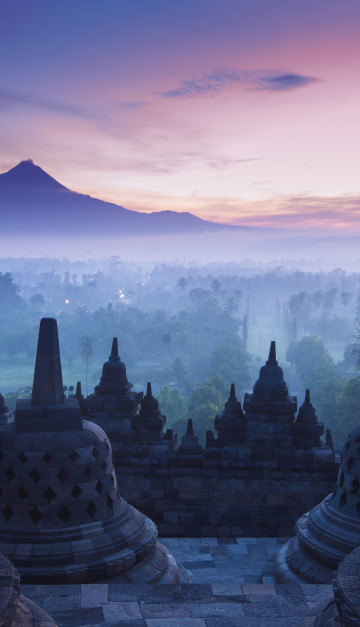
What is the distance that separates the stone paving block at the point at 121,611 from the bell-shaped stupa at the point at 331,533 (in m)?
3.07

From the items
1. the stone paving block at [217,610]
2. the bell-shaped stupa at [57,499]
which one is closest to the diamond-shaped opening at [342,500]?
the stone paving block at [217,610]

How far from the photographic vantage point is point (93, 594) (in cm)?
721

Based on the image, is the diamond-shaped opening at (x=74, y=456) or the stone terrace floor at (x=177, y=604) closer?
the stone terrace floor at (x=177, y=604)

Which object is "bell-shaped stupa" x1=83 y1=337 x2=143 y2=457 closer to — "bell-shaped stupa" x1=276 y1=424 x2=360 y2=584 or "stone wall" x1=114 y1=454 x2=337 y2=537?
"stone wall" x1=114 y1=454 x2=337 y2=537

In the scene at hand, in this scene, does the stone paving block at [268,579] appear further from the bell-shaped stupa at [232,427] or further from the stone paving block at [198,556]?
the bell-shaped stupa at [232,427]

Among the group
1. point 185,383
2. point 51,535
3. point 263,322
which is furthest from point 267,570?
point 263,322

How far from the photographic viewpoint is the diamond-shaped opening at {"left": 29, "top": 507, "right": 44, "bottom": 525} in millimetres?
7840

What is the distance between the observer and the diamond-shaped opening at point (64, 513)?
7880 mm

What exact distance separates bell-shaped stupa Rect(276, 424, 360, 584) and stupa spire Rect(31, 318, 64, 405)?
167 inches

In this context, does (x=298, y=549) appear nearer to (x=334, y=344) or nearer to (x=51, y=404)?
(x=51, y=404)

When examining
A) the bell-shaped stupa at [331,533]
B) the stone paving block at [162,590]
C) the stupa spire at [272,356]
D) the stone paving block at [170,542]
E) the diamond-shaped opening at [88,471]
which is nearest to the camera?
the stone paving block at [162,590]

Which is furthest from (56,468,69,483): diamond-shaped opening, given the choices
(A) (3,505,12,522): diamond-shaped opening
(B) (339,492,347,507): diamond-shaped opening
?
(B) (339,492,347,507): diamond-shaped opening

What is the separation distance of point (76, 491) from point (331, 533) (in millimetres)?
3747

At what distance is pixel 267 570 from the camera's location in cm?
1008
